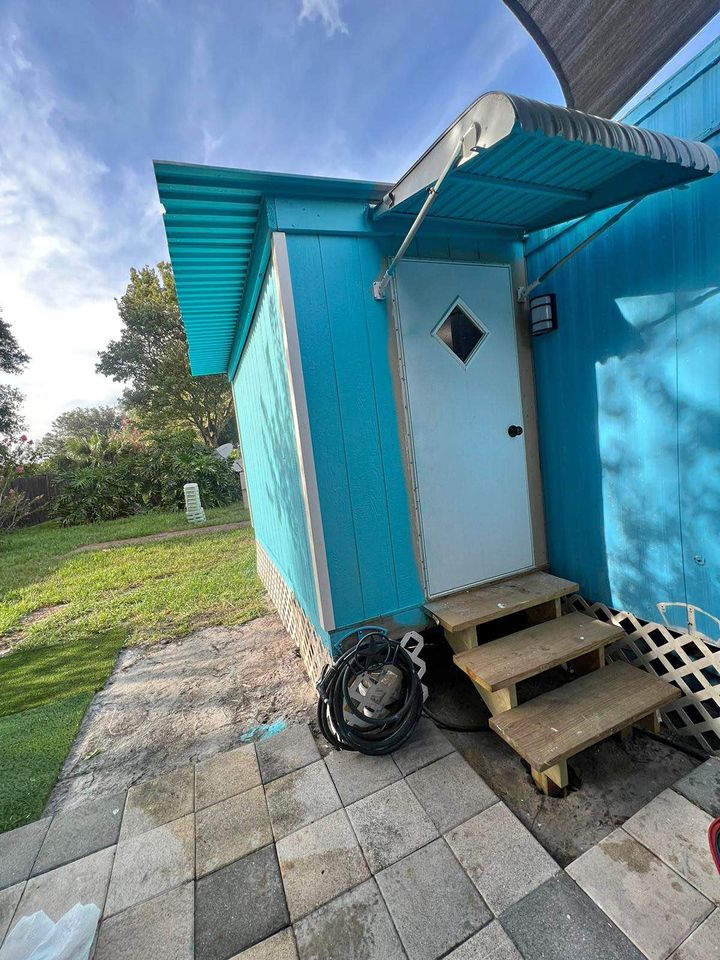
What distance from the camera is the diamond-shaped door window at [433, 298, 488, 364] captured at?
257 centimetres

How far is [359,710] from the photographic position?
2273 millimetres

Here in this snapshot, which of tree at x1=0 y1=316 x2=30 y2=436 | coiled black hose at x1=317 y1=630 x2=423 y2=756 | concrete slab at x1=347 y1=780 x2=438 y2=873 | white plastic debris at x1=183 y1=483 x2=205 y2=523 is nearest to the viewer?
concrete slab at x1=347 y1=780 x2=438 y2=873

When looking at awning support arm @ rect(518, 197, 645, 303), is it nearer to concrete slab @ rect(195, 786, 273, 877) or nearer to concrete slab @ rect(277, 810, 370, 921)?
concrete slab @ rect(277, 810, 370, 921)

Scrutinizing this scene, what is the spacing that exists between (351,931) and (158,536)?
9.10 meters

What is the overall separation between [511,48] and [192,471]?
40.1ft

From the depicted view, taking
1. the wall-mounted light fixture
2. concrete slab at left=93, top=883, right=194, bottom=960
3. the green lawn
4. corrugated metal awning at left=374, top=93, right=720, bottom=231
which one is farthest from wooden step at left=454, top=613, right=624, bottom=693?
the green lawn

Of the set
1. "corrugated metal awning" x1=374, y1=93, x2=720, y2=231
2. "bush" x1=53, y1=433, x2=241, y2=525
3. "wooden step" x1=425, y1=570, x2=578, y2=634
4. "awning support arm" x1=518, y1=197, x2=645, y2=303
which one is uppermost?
"corrugated metal awning" x1=374, y1=93, x2=720, y2=231

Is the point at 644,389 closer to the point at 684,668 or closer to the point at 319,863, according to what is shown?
the point at 684,668

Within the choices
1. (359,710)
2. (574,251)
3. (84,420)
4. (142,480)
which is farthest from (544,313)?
(84,420)

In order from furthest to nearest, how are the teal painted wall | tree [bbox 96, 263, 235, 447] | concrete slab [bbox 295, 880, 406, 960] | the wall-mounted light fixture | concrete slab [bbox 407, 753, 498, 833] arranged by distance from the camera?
tree [bbox 96, 263, 235, 447]
the wall-mounted light fixture
the teal painted wall
concrete slab [bbox 407, 753, 498, 833]
concrete slab [bbox 295, 880, 406, 960]

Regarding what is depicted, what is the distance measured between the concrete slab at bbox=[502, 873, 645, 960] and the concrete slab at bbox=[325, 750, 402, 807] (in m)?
0.75

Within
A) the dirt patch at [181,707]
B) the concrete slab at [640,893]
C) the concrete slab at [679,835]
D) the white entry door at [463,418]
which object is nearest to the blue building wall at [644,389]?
the white entry door at [463,418]

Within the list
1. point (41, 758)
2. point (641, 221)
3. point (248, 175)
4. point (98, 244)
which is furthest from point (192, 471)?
point (641, 221)

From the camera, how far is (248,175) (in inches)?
78.4
